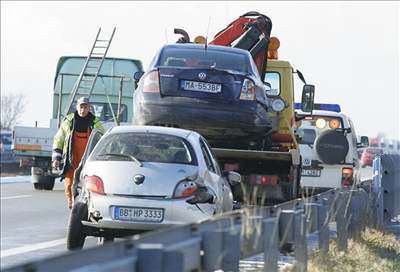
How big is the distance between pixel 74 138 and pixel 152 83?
1601mm

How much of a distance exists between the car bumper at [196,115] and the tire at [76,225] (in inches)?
107

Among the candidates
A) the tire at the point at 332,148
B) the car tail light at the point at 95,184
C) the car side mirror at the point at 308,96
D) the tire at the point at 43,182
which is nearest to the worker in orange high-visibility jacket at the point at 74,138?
the car tail light at the point at 95,184

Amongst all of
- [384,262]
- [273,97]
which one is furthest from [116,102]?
[384,262]

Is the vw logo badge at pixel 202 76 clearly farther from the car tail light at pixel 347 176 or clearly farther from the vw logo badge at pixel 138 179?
the car tail light at pixel 347 176

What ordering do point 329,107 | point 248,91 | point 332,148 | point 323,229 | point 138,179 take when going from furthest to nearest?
point 329,107 < point 332,148 < point 248,91 < point 138,179 < point 323,229

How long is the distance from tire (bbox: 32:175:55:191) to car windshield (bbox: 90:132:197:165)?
1439 centimetres

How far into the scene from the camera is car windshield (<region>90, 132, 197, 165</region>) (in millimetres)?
9648

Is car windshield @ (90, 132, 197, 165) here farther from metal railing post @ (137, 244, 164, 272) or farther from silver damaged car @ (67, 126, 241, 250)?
metal railing post @ (137, 244, 164, 272)

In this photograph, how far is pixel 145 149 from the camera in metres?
9.77

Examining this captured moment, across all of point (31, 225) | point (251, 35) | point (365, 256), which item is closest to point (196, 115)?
point (365, 256)

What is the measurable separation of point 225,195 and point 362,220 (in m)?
2.02

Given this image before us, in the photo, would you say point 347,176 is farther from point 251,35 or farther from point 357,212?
point 357,212

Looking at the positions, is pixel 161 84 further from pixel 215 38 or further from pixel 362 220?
pixel 215 38

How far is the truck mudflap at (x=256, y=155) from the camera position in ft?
41.9
